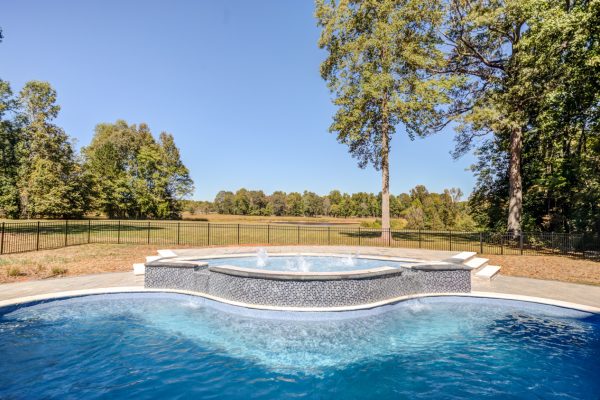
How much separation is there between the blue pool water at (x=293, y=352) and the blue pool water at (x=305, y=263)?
3.73m

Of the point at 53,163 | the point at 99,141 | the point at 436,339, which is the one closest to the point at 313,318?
the point at 436,339

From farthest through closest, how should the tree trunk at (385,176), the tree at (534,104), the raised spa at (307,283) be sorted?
1. the tree trunk at (385,176)
2. the tree at (534,104)
3. the raised spa at (307,283)

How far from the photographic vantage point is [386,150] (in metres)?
23.5

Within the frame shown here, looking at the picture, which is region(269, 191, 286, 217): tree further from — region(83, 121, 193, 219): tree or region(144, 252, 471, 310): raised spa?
region(144, 252, 471, 310): raised spa

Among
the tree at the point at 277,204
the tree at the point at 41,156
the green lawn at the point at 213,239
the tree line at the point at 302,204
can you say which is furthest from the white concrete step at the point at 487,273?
the tree at the point at 277,204

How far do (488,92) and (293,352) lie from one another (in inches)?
914

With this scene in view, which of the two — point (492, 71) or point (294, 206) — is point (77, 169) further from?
point (294, 206)

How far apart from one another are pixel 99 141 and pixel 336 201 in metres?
88.2

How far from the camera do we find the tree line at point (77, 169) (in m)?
35.2

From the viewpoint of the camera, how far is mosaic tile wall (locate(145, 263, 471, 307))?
24.5 feet

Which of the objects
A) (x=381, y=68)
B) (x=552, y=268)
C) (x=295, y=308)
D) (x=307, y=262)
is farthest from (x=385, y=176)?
(x=295, y=308)

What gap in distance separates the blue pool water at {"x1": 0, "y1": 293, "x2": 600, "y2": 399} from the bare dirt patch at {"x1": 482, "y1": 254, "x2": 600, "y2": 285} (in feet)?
15.7

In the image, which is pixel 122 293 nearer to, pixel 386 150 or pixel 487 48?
pixel 386 150

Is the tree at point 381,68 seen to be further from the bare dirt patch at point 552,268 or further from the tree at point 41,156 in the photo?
the tree at point 41,156
